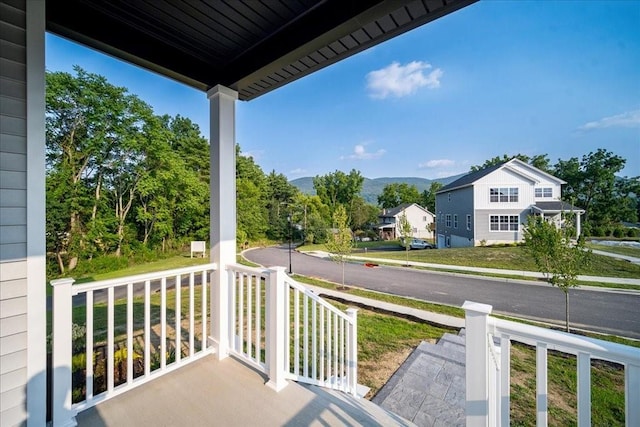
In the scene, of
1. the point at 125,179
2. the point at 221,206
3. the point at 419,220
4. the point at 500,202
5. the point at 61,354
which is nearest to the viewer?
the point at 61,354

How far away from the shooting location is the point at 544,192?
10.8 meters

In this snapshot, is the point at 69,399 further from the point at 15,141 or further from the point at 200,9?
the point at 200,9

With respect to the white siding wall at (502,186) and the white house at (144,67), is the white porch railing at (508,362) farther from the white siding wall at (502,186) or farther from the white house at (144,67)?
the white siding wall at (502,186)

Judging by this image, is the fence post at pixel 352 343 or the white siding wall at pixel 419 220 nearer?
the fence post at pixel 352 343

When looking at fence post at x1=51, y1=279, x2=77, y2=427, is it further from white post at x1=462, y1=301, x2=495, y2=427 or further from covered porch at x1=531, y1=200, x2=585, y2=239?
covered porch at x1=531, y1=200, x2=585, y2=239

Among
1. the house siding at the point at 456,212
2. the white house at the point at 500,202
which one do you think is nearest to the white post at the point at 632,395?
the white house at the point at 500,202

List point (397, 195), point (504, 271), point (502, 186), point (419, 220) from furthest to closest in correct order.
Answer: point (397, 195), point (419, 220), point (502, 186), point (504, 271)

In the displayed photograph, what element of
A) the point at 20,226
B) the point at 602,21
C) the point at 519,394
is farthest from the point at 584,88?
the point at 20,226

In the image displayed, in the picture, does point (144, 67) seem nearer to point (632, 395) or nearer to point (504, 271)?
point (632, 395)

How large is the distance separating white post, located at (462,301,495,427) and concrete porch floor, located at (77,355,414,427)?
81cm

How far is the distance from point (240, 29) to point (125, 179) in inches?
175

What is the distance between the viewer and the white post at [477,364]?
96cm

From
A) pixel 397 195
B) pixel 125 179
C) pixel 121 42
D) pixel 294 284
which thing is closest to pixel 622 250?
pixel 294 284

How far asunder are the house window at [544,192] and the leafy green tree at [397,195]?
18.7 metres
